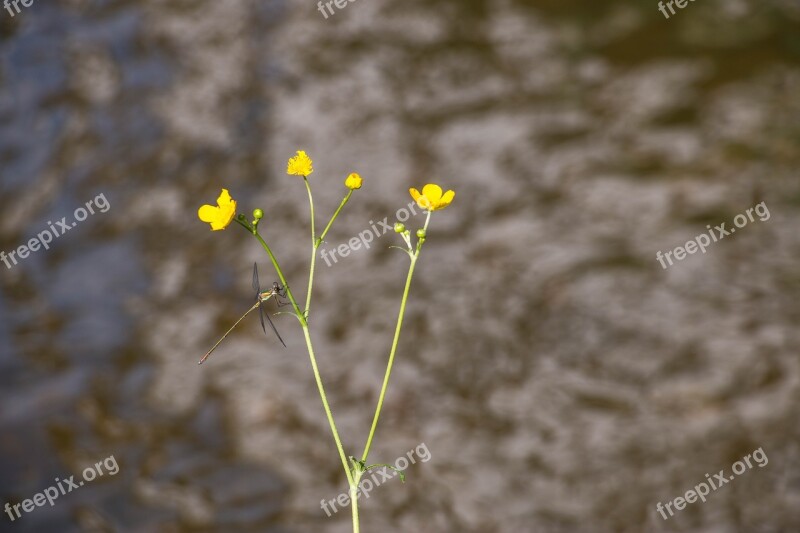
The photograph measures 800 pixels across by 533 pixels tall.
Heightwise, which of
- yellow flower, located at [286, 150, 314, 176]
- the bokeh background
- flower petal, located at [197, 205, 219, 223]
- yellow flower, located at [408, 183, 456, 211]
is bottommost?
yellow flower, located at [408, 183, 456, 211]

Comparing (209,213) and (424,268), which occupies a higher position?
(424,268)

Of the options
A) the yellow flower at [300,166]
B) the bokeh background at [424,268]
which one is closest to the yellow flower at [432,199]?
the yellow flower at [300,166]

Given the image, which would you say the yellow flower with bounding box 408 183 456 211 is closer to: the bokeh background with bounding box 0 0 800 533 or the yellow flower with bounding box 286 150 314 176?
the yellow flower with bounding box 286 150 314 176

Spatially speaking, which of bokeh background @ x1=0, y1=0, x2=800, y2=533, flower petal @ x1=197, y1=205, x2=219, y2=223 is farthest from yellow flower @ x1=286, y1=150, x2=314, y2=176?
bokeh background @ x1=0, y1=0, x2=800, y2=533

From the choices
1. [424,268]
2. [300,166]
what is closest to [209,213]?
[300,166]

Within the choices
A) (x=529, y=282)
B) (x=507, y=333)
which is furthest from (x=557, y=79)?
(x=507, y=333)

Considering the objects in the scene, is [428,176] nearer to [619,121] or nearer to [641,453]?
[619,121]

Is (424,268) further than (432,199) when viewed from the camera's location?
Yes

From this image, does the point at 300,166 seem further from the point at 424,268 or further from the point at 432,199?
the point at 424,268
